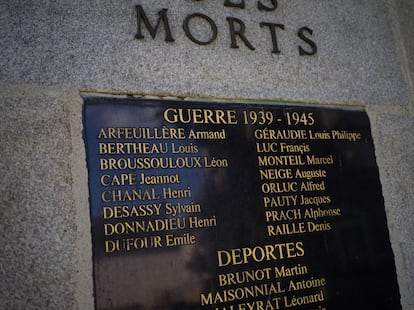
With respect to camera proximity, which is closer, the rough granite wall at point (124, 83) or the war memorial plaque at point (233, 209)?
the rough granite wall at point (124, 83)

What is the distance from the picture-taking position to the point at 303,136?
7.92 feet

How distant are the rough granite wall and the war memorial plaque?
0.36 ft

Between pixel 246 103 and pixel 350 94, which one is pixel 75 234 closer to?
pixel 246 103

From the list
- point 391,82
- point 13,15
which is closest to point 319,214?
point 391,82

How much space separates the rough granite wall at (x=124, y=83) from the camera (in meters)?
1.77

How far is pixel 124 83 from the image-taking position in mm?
2104

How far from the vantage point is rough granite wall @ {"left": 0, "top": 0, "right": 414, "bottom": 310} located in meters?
1.77

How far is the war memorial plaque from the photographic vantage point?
1887 millimetres

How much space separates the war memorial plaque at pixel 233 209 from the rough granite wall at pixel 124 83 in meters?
0.11

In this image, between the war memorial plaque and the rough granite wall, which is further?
the war memorial plaque

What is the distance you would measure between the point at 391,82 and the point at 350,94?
44 cm

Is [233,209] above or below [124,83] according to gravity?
below

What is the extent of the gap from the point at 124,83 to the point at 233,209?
95 centimetres

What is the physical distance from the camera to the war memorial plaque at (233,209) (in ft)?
6.19
